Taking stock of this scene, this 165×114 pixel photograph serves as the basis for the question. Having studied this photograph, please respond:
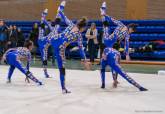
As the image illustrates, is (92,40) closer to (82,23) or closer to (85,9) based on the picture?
(85,9)

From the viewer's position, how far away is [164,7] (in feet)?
61.8

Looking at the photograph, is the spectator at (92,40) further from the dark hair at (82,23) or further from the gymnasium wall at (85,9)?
the dark hair at (82,23)

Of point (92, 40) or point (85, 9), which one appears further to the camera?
point (85, 9)

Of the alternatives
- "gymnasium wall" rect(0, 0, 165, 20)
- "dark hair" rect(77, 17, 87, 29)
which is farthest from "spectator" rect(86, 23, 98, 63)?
"dark hair" rect(77, 17, 87, 29)

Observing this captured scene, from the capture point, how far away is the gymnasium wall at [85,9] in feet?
63.2

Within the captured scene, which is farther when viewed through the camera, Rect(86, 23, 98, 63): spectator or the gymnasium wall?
the gymnasium wall

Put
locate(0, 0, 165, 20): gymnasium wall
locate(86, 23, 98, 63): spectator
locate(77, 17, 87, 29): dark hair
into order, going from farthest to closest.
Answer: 1. locate(0, 0, 165, 20): gymnasium wall
2. locate(86, 23, 98, 63): spectator
3. locate(77, 17, 87, 29): dark hair

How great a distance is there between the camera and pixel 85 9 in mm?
21000

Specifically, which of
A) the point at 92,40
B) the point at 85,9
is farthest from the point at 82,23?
the point at 85,9

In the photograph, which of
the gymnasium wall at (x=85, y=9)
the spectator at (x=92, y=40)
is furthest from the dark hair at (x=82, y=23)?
the gymnasium wall at (x=85, y=9)

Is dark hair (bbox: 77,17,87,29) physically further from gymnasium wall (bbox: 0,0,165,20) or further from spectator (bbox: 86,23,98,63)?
gymnasium wall (bbox: 0,0,165,20)

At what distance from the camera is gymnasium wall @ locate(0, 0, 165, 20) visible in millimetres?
19250

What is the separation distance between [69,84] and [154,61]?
7695 mm

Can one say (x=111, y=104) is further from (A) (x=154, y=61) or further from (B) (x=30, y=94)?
(A) (x=154, y=61)
